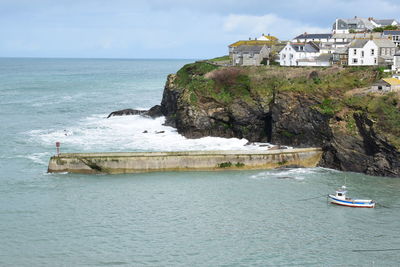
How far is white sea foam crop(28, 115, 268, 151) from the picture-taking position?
220 feet

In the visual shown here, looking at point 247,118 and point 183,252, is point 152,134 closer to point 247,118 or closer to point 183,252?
point 247,118

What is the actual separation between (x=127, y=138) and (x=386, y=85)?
34023 millimetres

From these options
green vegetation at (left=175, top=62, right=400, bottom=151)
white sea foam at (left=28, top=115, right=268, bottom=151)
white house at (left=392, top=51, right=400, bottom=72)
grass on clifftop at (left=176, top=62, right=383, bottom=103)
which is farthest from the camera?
white house at (left=392, top=51, right=400, bottom=72)

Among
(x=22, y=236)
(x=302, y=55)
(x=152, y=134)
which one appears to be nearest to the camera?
(x=22, y=236)

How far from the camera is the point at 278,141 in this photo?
6662cm

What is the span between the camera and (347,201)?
46.8 metres

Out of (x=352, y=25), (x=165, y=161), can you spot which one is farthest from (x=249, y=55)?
(x=165, y=161)

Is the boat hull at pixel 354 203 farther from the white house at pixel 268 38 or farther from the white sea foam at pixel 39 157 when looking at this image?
the white house at pixel 268 38

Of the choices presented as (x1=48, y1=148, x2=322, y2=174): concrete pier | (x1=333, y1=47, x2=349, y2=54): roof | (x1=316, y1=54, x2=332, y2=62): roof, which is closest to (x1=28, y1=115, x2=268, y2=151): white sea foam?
(x1=48, y1=148, x2=322, y2=174): concrete pier

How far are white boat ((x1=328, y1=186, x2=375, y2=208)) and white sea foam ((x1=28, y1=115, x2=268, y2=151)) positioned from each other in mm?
18231

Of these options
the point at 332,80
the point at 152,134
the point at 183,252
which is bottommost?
the point at 183,252

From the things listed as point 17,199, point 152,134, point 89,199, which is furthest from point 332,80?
point 17,199

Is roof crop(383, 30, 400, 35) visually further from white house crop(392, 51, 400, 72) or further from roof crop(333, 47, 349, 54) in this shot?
white house crop(392, 51, 400, 72)

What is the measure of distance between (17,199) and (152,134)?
2997cm
